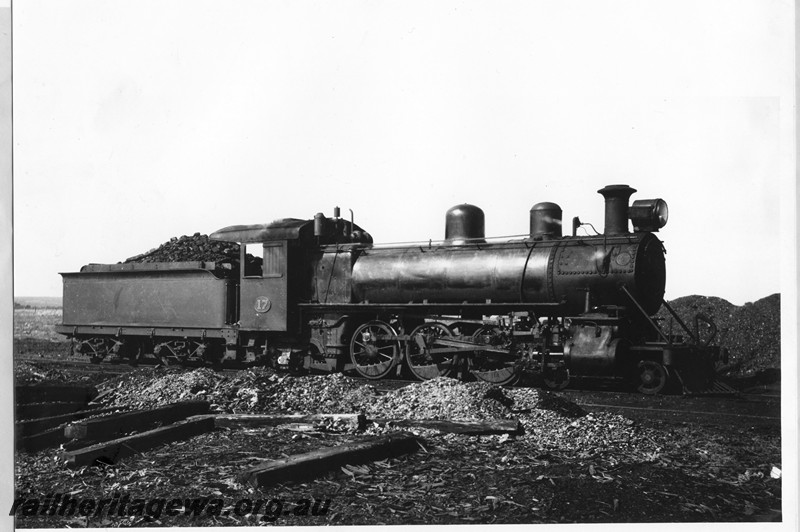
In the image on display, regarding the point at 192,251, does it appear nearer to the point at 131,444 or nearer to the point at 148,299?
the point at 148,299

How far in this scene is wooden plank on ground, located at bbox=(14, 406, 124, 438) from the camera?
24.8 ft

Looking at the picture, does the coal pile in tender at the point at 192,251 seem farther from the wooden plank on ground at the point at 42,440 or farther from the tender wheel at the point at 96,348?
the wooden plank on ground at the point at 42,440

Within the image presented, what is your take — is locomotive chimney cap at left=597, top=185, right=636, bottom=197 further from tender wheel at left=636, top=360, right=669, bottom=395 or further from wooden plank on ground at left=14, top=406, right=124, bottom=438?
wooden plank on ground at left=14, top=406, right=124, bottom=438

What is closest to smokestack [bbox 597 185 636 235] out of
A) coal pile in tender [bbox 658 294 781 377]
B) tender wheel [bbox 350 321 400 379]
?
coal pile in tender [bbox 658 294 781 377]

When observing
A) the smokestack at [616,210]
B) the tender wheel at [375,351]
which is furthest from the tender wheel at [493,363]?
the smokestack at [616,210]

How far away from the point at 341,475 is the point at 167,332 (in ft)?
33.5

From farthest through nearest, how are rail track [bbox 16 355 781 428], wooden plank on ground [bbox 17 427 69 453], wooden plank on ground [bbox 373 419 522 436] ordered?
rail track [bbox 16 355 781 428]
wooden plank on ground [bbox 373 419 522 436]
wooden plank on ground [bbox 17 427 69 453]

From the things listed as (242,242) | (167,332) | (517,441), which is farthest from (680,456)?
(167,332)

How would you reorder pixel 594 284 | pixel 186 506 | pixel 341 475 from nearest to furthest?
pixel 186 506, pixel 341 475, pixel 594 284

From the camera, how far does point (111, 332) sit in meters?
16.2

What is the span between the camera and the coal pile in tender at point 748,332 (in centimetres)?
1480

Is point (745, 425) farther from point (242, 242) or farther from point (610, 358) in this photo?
point (242, 242)

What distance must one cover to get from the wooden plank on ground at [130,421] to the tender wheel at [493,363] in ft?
16.5

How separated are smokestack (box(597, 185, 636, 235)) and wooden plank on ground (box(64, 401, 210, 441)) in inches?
278
